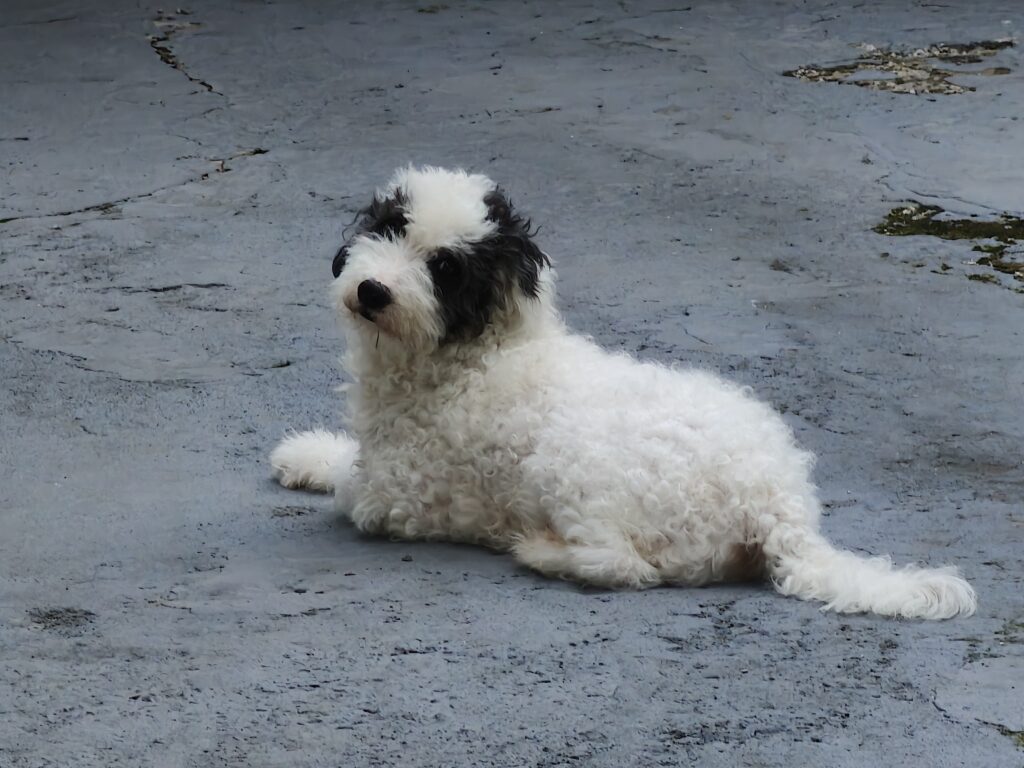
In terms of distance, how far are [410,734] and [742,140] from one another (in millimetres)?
5798

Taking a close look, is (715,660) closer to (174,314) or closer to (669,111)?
(174,314)

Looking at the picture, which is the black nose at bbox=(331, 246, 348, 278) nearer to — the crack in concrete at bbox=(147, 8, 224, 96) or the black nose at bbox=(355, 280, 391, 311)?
the black nose at bbox=(355, 280, 391, 311)

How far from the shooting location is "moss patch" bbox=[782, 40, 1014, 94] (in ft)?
30.3

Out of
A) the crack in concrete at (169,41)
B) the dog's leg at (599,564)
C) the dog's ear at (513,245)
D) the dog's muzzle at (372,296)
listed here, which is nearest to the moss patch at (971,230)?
the dog's ear at (513,245)

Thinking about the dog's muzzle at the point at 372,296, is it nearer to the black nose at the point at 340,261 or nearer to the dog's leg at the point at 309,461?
the black nose at the point at 340,261

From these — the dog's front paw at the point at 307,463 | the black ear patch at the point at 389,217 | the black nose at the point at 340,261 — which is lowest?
the dog's front paw at the point at 307,463

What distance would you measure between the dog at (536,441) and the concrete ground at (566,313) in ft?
0.34

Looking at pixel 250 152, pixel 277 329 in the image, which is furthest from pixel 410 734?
pixel 250 152

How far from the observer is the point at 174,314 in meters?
6.20

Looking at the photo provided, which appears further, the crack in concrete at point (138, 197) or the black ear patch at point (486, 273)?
the crack in concrete at point (138, 197)

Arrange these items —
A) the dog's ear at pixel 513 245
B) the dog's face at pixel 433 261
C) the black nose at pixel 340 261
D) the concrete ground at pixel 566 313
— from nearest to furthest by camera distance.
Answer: the concrete ground at pixel 566 313 → the dog's face at pixel 433 261 → the dog's ear at pixel 513 245 → the black nose at pixel 340 261

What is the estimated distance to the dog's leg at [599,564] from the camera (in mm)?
3854

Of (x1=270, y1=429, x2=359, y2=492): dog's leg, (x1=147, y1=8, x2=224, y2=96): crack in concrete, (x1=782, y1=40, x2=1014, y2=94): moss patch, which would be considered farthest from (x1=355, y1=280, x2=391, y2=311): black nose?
(x1=782, y1=40, x2=1014, y2=94): moss patch

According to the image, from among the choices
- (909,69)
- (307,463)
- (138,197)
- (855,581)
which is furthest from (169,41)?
(855,581)
